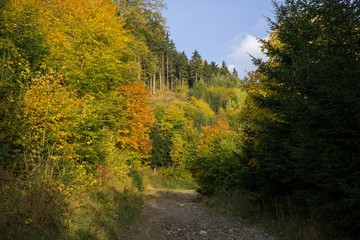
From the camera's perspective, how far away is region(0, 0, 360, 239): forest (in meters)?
7.12

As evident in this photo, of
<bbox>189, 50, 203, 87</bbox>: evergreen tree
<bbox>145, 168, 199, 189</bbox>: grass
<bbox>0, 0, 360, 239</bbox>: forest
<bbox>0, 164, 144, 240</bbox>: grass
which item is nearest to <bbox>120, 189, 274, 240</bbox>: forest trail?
<bbox>0, 0, 360, 239</bbox>: forest

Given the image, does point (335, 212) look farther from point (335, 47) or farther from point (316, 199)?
point (335, 47)

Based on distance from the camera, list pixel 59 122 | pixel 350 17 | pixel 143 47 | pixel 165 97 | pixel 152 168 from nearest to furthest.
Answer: pixel 350 17 → pixel 59 122 → pixel 143 47 → pixel 152 168 → pixel 165 97

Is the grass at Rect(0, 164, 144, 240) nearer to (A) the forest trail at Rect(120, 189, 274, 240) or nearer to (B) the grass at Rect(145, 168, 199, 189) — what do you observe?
(A) the forest trail at Rect(120, 189, 274, 240)

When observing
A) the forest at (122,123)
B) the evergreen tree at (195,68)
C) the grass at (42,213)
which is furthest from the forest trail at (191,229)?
the evergreen tree at (195,68)

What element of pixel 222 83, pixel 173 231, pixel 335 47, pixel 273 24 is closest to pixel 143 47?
pixel 273 24

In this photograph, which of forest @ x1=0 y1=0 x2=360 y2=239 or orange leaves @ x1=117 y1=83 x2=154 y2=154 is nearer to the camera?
forest @ x1=0 y1=0 x2=360 y2=239

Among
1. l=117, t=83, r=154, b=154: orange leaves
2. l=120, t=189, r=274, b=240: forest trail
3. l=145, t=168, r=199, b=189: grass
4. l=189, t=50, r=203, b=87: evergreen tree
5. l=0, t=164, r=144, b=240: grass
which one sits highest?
l=189, t=50, r=203, b=87: evergreen tree

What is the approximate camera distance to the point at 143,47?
85.6ft

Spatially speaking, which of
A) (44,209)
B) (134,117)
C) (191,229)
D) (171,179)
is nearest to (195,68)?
(171,179)

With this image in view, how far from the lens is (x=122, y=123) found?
22.9 m

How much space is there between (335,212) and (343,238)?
0.67m

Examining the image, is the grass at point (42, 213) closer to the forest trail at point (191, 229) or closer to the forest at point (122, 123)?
the forest at point (122, 123)

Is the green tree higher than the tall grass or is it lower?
higher
